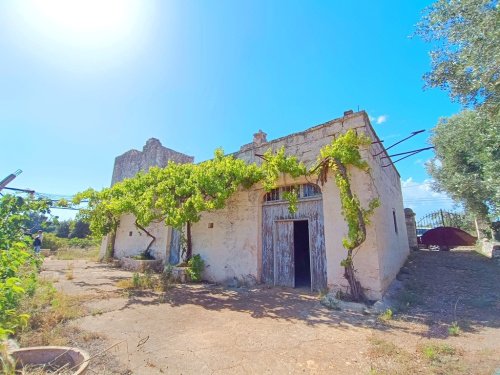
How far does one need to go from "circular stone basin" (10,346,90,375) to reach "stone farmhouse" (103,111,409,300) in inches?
219

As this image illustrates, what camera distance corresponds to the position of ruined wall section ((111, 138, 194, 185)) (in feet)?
59.0

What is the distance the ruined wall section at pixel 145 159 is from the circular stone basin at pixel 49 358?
15.6 metres

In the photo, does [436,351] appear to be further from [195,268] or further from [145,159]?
[145,159]

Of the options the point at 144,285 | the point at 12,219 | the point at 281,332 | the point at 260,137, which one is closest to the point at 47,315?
the point at 12,219

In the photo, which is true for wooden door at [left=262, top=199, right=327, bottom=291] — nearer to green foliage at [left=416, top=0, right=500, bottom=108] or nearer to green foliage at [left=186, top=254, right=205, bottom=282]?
green foliage at [left=186, top=254, right=205, bottom=282]

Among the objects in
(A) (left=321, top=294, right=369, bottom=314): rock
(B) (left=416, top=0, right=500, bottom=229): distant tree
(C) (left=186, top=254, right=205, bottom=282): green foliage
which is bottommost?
(A) (left=321, top=294, right=369, bottom=314): rock

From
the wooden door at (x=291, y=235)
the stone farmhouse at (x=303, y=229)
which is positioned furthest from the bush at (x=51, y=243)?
the wooden door at (x=291, y=235)

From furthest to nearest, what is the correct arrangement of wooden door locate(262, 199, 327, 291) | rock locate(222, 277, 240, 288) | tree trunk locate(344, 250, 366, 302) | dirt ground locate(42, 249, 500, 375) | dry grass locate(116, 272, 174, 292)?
1. rock locate(222, 277, 240, 288)
2. dry grass locate(116, 272, 174, 292)
3. wooden door locate(262, 199, 327, 291)
4. tree trunk locate(344, 250, 366, 302)
5. dirt ground locate(42, 249, 500, 375)

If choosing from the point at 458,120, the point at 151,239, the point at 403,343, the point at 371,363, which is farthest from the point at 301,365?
the point at 458,120

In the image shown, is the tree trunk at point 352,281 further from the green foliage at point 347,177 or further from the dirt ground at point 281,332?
the dirt ground at point 281,332

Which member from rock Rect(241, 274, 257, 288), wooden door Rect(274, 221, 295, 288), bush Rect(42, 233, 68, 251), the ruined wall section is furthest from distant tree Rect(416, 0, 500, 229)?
bush Rect(42, 233, 68, 251)

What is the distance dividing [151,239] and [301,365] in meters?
10.5

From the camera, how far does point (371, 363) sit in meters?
3.29

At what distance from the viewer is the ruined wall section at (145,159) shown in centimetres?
1797
